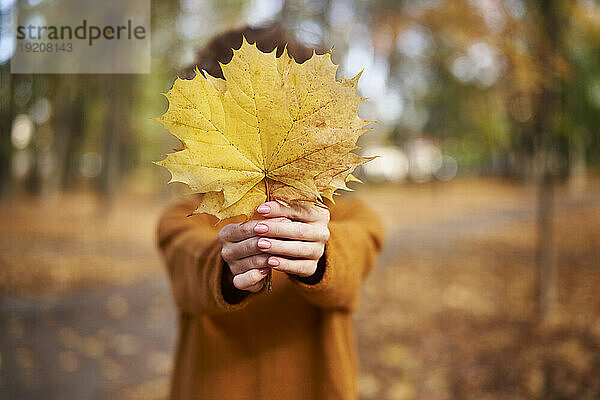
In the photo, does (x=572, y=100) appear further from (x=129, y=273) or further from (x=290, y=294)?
(x=129, y=273)

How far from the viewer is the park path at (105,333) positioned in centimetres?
262

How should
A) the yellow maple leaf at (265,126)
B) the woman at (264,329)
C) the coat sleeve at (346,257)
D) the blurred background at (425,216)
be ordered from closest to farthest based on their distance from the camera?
the yellow maple leaf at (265,126) < the coat sleeve at (346,257) < the woman at (264,329) < the blurred background at (425,216)

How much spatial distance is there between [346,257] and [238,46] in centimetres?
66

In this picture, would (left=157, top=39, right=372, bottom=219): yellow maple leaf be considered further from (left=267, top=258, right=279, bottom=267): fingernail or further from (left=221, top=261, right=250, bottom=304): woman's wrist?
(left=221, top=261, right=250, bottom=304): woman's wrist

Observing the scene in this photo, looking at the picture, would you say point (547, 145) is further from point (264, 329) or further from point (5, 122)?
point (5, 122)

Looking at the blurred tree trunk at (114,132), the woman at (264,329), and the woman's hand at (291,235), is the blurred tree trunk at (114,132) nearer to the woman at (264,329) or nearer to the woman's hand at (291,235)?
the woman at (264,329)

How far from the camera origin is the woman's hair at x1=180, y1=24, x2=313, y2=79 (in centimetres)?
109

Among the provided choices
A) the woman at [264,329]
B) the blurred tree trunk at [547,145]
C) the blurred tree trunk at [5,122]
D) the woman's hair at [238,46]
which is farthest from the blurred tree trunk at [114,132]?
the blurred tree trunk at [547,145]

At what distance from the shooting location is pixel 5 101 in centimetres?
206

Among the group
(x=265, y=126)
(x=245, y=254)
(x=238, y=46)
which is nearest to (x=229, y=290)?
(x=245, y=254)

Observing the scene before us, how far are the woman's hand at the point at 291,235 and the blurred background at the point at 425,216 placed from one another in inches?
69.2

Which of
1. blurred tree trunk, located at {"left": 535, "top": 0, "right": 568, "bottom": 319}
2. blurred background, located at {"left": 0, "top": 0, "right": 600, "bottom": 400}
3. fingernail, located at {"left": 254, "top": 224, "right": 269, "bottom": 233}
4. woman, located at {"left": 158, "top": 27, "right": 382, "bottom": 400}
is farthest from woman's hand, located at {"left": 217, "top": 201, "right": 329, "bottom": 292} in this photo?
blurred tree trunk, located at {"left": 535, "top": 0, "right": 568, "bottom": 319}

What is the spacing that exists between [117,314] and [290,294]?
10.1 ft

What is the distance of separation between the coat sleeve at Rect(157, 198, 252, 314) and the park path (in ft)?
6.14
